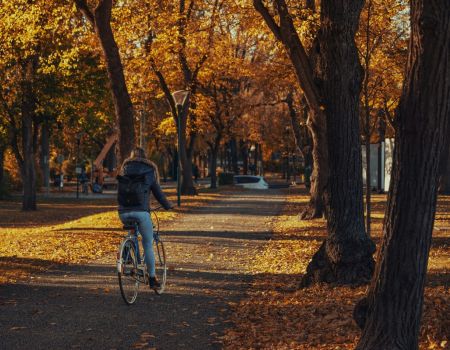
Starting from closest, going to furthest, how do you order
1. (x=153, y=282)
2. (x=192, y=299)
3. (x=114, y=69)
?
(x=153, y=282)
(x=192, y=299)
(x=114, y=69)

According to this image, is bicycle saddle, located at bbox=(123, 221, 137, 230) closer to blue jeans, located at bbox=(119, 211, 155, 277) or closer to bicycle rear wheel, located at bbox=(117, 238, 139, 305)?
blue jeans, located at bbox=(119, 211, 155, 277)

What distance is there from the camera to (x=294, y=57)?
17.0m

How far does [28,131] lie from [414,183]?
95.8 feet

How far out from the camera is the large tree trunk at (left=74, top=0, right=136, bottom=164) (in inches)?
825

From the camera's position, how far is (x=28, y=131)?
1346 inches

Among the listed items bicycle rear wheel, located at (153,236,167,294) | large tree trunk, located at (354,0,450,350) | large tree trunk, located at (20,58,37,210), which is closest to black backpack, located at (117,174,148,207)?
bicycle rear wheel, located at (153,236,167,294)

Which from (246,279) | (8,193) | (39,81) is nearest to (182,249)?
(246,279)

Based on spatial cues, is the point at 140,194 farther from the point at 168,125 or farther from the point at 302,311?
the point at 168,125

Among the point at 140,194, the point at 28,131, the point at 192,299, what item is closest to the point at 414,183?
the point at 140,194

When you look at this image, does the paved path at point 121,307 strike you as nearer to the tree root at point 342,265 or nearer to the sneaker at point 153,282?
the sneaker at point 153,282

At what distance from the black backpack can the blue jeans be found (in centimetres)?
12

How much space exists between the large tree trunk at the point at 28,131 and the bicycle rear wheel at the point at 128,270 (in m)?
24.1

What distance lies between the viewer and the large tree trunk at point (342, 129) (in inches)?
467

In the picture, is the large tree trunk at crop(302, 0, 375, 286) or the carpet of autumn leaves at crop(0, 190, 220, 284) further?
the carpet of autumn leaves at crop(0, 190, 220, 284)
